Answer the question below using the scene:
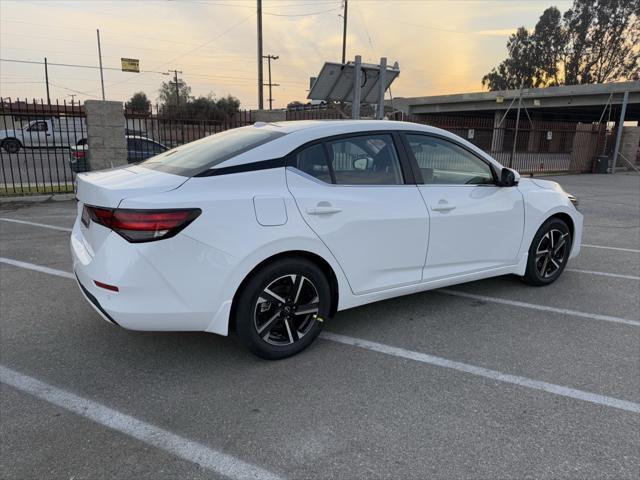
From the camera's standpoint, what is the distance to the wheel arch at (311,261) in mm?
3049

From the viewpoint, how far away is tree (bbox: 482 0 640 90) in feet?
209

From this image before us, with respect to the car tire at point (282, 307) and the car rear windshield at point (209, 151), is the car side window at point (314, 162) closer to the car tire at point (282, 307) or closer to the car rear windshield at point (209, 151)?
the car rear windshield at point (209, 151)

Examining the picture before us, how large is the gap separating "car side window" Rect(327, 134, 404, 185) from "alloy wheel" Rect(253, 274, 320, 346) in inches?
31.2

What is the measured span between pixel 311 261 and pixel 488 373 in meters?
1.39

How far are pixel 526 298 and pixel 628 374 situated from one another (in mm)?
1421

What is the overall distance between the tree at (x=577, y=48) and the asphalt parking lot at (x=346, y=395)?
246ft

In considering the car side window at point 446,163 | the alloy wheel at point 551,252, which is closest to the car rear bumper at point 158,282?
the car side window at point 446,163

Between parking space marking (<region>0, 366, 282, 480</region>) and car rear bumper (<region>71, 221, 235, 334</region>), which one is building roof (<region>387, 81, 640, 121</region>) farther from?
parking space marking (<region>0, 366, 282, 480</region>)

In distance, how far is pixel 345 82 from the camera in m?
8.10

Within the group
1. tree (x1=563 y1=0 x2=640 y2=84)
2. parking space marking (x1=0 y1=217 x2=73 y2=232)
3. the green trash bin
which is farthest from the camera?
tree (x1=563 y1=0 x2=640 y2=84)

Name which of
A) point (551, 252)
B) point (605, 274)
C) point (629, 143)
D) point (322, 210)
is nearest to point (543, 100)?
point (629, 143)

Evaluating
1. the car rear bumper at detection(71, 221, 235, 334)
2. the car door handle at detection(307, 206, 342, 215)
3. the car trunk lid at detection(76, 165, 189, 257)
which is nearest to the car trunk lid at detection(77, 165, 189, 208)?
the car trunk lid at detection(76, 165, 189, 257)

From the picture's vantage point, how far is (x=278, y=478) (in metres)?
2.24

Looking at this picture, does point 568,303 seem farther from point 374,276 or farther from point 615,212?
point 615,212
